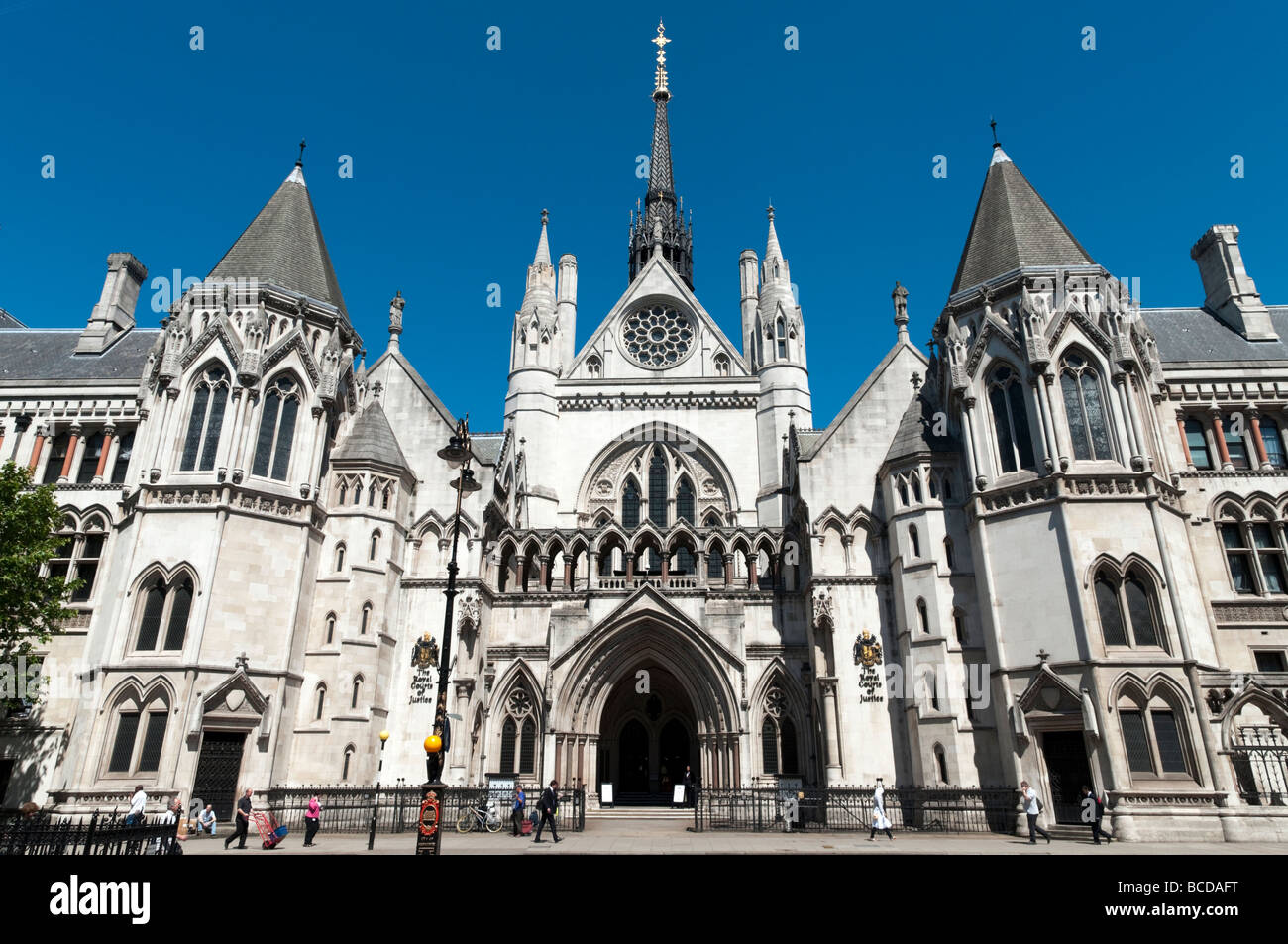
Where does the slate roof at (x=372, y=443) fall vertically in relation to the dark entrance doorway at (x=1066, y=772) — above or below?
above

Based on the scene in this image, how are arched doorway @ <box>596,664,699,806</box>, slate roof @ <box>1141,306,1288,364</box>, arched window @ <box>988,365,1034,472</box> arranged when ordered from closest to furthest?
arched window @ <box>988,365,1034,472</box>
slate roof @ <box>1141,306,1288,364</box>
arched doorway @ <box>596,664,699,806</box>

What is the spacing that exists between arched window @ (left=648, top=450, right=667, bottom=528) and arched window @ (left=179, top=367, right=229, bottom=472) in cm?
1741

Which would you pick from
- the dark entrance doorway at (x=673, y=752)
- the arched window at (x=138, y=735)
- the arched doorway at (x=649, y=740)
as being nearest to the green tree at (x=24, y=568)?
the arched window at (x=138, y=735)

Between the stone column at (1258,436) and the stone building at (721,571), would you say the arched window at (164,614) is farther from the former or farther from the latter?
the stone column at (1258,436)

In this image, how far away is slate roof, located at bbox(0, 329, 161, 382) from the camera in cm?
2798

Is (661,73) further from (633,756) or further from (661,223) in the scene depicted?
(633,756)

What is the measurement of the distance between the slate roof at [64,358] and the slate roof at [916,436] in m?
25.9

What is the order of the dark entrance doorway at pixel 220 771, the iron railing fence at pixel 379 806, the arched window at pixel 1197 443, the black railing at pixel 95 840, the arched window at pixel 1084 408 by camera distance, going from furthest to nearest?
the arched window at pixel 1197 443
the arched window at pixel 1084 408
the iron railing fence at pixel 379 806
the dark entrance doorway at pixel 220 771
the black railing at pixel 95 840

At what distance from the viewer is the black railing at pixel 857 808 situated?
20156mm

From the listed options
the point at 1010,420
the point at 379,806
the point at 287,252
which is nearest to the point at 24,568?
the point at 379,806

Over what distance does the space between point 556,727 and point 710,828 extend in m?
6.35

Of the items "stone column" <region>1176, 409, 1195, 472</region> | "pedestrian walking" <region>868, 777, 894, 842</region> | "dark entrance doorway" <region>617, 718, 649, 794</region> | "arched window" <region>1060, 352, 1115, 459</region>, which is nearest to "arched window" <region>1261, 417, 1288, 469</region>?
"stone column" <region>1176, 409, 1195, 472</region>

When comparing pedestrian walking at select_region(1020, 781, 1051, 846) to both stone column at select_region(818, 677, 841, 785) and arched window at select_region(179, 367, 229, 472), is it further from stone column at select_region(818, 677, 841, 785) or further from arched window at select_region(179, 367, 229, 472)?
arched window at select_region(179, 367, 229, 472)

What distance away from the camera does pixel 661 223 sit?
54.7 metres
